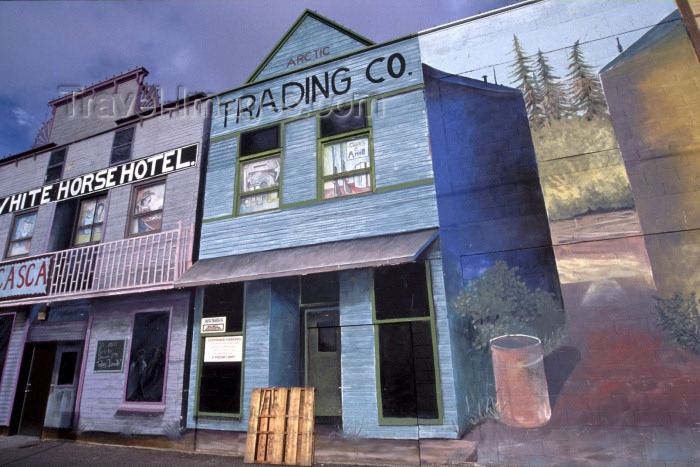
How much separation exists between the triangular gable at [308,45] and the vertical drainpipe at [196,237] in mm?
1563

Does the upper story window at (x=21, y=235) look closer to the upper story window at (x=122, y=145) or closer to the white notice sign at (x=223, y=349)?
the upper story window at (x=122, y=145)

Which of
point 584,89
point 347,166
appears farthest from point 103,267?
point 584,89

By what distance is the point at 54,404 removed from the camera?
404 inches

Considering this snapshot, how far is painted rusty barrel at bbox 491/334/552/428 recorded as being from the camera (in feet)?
21.4

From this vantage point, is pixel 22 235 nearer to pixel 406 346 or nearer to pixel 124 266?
pixel 124 266

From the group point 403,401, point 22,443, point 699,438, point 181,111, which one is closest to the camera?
point 699,438

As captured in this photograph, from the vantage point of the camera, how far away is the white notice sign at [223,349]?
8.56m

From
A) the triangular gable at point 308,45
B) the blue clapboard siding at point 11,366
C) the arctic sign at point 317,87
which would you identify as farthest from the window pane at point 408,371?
the blue clapboard siding at point 11,366

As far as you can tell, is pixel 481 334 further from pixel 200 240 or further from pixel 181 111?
pixel 181 111

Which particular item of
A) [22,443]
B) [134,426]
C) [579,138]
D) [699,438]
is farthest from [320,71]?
[22,443]

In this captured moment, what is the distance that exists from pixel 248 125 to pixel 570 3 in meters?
7.20

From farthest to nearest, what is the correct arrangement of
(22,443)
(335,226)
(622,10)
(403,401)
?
(22,443)
(335,226)
(622,10)
(403,401)

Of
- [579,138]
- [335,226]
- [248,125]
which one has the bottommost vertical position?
[335,226]

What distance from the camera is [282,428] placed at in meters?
6.97
